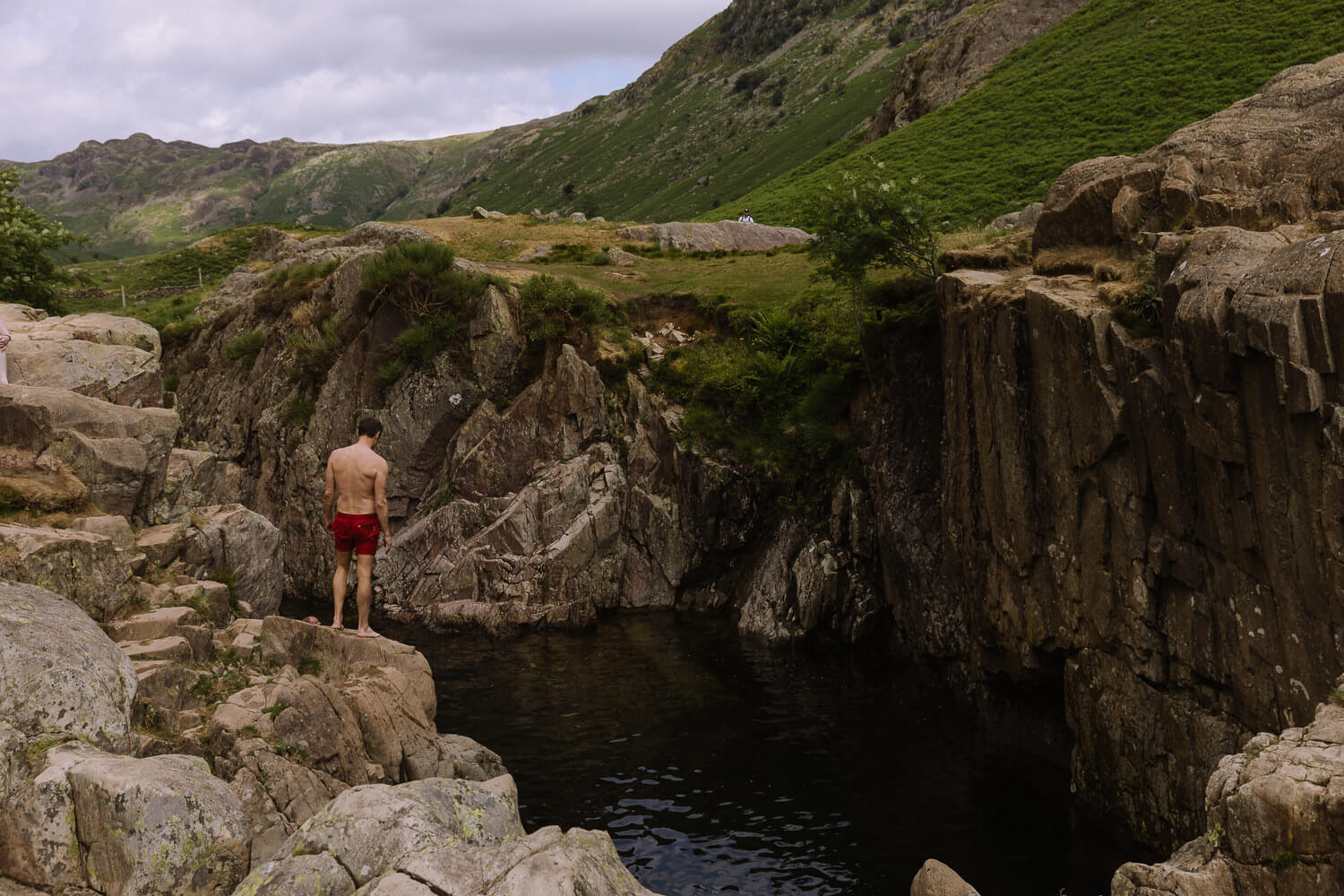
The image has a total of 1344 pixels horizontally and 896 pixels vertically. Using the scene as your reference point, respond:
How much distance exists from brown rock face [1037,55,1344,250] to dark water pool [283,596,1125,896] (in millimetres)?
11121

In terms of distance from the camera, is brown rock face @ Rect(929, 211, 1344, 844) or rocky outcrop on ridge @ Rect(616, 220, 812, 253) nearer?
brown rock face @ Rect(929, 211, 1344, 844)

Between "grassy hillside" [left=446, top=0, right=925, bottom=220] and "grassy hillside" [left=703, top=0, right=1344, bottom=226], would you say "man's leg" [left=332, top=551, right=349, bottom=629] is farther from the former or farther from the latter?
"grassy hillside" [left=446, top=0, right=925, bottom=220]

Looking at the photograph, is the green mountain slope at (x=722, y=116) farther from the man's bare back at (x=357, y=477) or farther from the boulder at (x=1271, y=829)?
the boulder at (x=1271, y=829)

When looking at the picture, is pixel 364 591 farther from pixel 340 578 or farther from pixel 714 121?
pixel 714 121

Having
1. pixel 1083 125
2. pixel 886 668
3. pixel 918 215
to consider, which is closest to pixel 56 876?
pixel 886 668

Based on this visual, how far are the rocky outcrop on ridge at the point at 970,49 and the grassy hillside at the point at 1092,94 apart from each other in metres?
5.86

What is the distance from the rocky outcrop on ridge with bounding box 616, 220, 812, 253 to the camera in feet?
176

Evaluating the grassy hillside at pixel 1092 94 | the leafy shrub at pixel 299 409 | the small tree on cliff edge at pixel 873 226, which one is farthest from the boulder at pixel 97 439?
the grassy hillside at pixel 1092 94

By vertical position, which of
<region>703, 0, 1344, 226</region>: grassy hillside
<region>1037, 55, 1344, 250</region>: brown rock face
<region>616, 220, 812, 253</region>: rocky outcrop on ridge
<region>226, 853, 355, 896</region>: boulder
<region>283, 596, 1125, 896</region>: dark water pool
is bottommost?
<region>283, 596, 1125, 896</region>: dark water pool

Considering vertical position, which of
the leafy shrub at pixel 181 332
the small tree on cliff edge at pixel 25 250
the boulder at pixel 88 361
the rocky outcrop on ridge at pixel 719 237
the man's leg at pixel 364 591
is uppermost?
the rocky outcrop on ridge at pixel 719 237

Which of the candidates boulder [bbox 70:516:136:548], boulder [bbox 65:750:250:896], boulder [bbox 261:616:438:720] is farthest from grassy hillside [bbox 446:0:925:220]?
boulder [bbox 65:750:250:896]

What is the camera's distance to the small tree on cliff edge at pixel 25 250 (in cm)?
4344

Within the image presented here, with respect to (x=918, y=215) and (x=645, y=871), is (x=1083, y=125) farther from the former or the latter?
(x=645, y=871)

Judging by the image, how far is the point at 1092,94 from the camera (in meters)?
58.7
